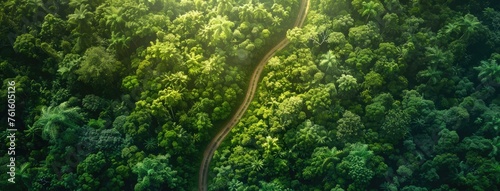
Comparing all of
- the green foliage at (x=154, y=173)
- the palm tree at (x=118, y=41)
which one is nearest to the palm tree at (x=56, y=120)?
the palm tree at (x=118, y=41)

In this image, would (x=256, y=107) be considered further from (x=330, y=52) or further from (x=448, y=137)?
(x=448, y=137)

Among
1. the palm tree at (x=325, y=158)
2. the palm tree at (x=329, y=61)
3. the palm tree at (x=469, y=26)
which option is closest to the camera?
the palm tree at (x=325, y=158)

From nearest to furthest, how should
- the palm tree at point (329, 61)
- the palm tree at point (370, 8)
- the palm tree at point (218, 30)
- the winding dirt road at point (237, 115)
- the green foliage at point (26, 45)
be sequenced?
the palm tree at point (329, 61)
the palm tree at point (218, 30)
the green foliage at point (26, 45)
the winding dirt road at point (237, 115)
the palm tree at point (370, 8)

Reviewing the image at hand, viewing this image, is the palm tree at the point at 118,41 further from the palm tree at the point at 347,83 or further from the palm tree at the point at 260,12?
the palm tree at the point at 347,83

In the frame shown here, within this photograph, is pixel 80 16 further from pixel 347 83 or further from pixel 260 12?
pixel 347 83

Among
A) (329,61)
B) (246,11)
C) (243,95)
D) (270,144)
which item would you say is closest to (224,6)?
(246,11)

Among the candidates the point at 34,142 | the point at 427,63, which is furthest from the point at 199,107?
the point at 427,63
